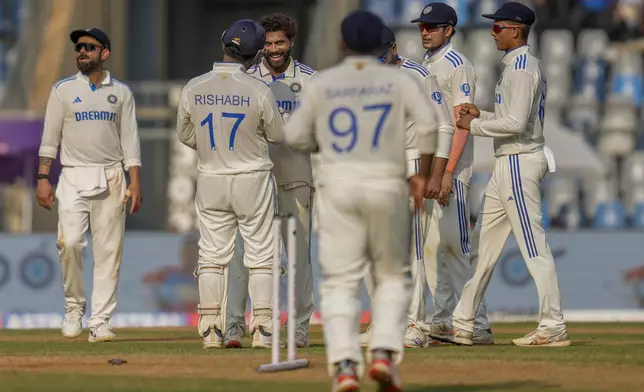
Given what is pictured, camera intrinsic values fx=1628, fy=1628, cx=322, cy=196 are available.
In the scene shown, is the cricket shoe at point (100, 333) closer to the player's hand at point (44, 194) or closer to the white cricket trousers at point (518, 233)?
the player's hand at point (44, 194)

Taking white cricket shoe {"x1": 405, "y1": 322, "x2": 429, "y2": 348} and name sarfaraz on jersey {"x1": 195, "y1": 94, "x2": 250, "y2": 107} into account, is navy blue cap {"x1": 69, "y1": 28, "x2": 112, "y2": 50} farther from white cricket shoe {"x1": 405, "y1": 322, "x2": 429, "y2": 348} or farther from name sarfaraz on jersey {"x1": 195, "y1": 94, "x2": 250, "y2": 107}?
white cricket shoe {"x1": 405, "y1": 322, "x2": 429, "y2": 348}

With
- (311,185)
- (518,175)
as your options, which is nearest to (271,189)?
(311,185)

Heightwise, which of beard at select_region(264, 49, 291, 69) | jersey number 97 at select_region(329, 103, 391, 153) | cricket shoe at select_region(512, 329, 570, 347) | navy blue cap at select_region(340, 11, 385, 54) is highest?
beard at select_region(264, 49, 291, 69)

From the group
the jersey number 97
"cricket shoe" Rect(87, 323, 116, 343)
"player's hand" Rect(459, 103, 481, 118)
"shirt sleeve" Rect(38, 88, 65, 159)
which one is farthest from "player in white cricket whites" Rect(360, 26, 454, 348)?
the jersey number 97

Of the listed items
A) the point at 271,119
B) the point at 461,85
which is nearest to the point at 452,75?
the point at 461,85

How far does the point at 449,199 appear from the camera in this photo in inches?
486

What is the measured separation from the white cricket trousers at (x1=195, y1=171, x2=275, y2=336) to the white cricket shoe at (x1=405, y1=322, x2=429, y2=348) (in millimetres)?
1066

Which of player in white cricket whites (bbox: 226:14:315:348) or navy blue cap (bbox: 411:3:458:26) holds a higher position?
navy blue cap (bbox: 411:3:458:26)

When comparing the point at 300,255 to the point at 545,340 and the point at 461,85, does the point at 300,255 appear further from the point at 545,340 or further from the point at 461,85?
the point at 545,340

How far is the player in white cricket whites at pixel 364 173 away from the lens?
8.49 metres

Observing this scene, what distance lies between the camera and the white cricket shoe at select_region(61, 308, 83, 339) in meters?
13.2

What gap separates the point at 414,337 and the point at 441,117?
1615 mm

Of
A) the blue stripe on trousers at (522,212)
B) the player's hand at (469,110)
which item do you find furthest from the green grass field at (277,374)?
the player's hand at (469,110)

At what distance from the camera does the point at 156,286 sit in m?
20.8
